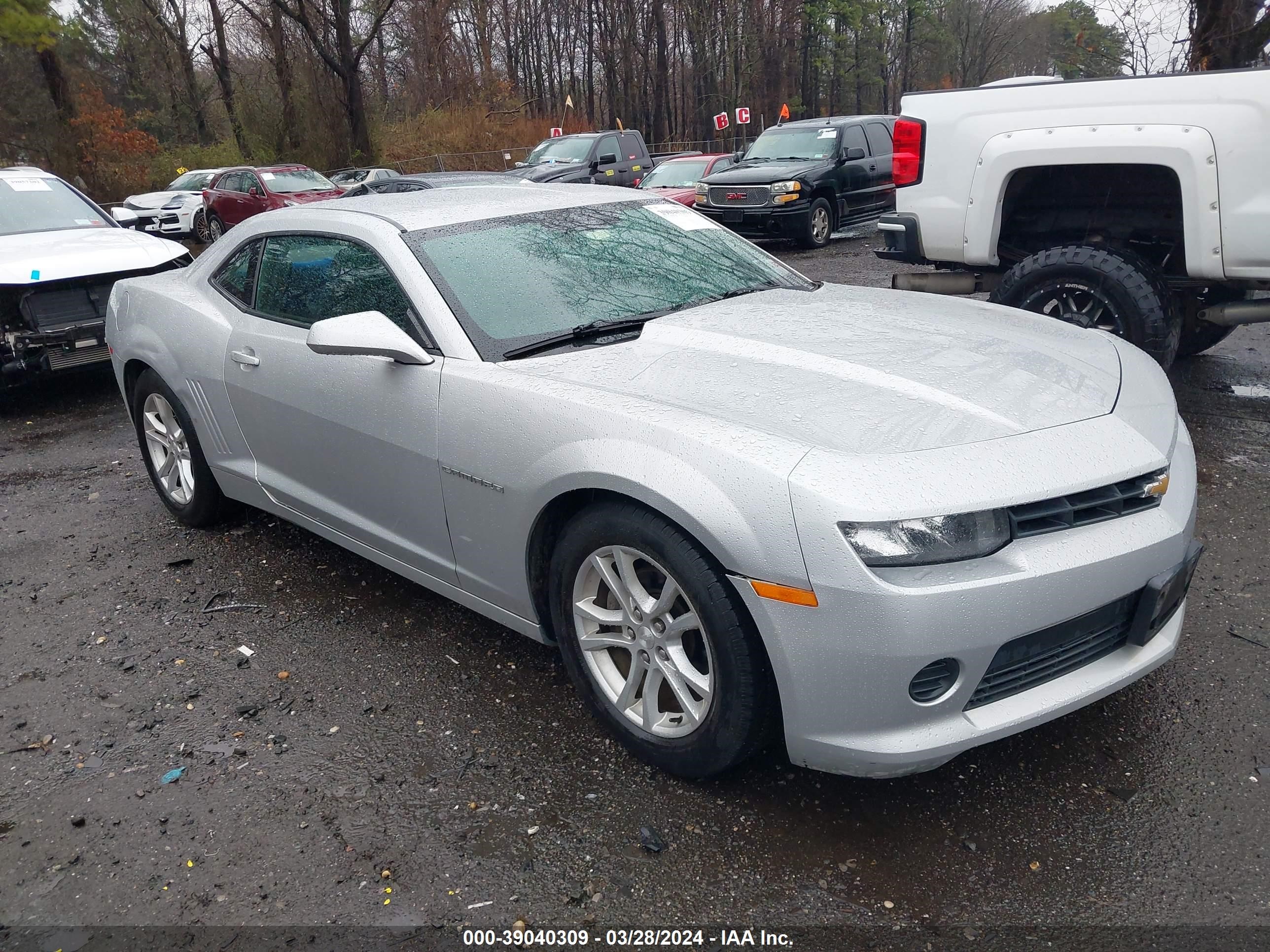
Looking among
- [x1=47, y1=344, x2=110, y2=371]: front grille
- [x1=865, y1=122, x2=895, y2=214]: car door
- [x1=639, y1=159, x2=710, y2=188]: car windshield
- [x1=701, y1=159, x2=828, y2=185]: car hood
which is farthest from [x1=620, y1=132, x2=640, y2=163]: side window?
[x1=47, y1=344, x2=110, y2=371]: front grille

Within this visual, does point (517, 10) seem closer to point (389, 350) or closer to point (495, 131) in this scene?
point (495, 131)

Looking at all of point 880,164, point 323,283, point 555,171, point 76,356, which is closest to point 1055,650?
point 323,283

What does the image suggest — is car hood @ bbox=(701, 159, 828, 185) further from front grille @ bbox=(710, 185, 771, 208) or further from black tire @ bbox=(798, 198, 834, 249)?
black tire @ bbox=(798, 198, 834, 249)

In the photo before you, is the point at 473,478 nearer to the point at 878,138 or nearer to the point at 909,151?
the point at 909,151

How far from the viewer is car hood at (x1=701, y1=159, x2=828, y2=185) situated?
13625 millimetres

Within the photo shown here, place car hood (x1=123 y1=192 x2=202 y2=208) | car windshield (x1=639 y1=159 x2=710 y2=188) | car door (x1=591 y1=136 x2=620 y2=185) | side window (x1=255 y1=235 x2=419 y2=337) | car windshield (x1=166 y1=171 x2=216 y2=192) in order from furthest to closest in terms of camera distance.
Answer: car windshield (x1=166 y1=171 x2=216 y2=192) → car hood (x1=123 y1=192 x2=202 y2=208) → car door (x1=591 y1=136 x2=620 y2=185) → car windshield (x1=639 y1=159 x2=710 y2=188) → side window (x1=255 y1=235 x2=419 y2=337)

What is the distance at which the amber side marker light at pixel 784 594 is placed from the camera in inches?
88.8

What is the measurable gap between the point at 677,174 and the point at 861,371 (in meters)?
13.8

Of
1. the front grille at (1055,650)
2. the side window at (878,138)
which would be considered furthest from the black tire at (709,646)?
the side window at (878,138)

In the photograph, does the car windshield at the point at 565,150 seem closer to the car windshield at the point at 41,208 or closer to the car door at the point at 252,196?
the car door at the point at 252,196

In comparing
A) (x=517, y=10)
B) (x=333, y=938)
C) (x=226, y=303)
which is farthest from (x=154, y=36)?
(x=333, y=938)

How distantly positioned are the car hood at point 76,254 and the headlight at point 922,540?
23.0 feet

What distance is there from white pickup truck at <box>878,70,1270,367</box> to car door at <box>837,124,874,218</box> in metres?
8.64

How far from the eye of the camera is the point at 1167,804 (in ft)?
8.38
